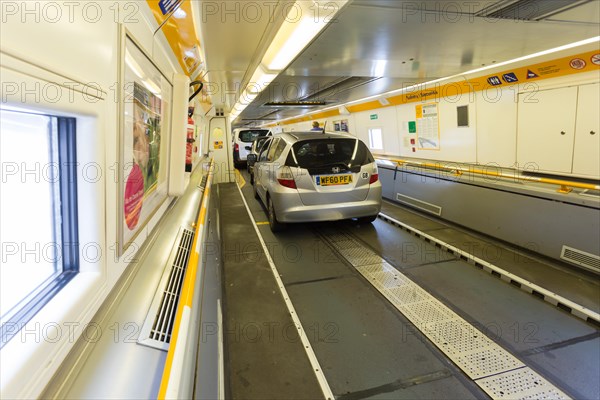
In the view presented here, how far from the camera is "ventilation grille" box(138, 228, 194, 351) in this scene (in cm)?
133

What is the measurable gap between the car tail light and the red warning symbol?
14.2ft

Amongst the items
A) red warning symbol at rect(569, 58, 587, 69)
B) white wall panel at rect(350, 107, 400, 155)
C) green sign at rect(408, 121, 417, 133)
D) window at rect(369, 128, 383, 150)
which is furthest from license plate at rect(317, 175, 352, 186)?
window at rect(369, 128, 383, 150)

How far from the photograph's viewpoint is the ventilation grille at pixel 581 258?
3.84m

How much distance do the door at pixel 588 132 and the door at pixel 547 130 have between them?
84 mm

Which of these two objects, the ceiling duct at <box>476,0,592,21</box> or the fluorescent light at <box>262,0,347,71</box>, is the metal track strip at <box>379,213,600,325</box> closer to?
the ceiling duct at <box>476,0,592,21</box>

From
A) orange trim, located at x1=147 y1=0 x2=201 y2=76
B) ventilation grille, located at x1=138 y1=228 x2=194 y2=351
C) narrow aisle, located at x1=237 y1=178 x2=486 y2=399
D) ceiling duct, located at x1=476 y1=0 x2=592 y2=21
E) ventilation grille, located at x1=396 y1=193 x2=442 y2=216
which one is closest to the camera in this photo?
ventilation grille, located at x1=138 y1=228 x2=194 y2=351

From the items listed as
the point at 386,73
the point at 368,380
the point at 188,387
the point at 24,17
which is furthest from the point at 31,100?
the point at 386,73

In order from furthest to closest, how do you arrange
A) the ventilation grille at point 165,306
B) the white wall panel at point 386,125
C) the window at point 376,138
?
the window at point 376,138, the white wall panel at point 386,125, the ventilation grille at point 165,306

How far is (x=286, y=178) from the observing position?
5.09 metres

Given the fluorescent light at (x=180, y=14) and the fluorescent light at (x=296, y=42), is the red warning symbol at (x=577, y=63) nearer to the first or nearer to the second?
the fluorescent light at (x=296, y=42)

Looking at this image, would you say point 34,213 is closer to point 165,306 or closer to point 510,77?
point 165,306

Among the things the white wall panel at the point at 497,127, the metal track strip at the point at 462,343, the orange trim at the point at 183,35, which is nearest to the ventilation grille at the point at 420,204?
the white wall panel at the point at 497,127

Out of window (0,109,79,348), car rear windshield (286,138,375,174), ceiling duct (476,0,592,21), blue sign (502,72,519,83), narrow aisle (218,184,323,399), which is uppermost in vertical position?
blue sign (502,72,519,83)

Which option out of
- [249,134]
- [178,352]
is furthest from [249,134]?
[178,352]
